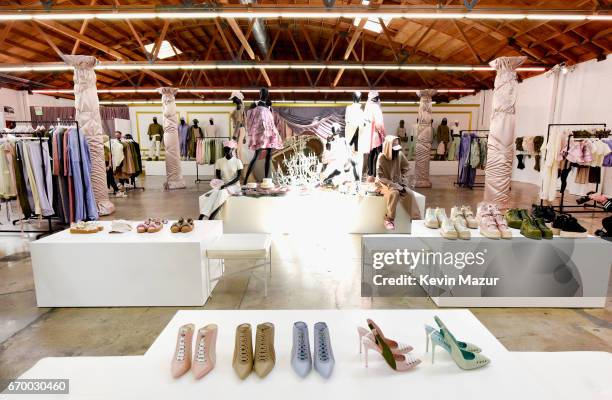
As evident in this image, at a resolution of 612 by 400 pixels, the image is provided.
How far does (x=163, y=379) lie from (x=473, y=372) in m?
A: 1.16

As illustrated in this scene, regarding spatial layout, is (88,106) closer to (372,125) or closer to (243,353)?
(372,125)

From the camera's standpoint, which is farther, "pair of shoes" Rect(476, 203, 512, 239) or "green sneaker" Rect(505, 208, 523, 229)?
"green sneaker" Rect(505, 208, 523, 229)

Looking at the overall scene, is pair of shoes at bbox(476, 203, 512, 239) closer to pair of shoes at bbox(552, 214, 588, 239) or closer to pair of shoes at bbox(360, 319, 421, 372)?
pair of shoes at bbox(552, 214, 588, 239)

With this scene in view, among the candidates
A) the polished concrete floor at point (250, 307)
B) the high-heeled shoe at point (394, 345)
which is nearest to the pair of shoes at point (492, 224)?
the polished concrete floor at point (250, 307)

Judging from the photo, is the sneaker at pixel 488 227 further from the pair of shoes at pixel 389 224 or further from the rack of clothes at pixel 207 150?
the rack of clothes at pixel 207 150

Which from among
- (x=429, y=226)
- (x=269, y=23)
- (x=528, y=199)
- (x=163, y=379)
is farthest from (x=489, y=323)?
(x=269, y=23)

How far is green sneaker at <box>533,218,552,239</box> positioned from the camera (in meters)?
2.88

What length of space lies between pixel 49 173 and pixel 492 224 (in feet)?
18.9

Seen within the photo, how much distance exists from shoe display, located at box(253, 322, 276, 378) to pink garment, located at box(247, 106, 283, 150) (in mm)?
4290

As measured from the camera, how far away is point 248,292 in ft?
10.7

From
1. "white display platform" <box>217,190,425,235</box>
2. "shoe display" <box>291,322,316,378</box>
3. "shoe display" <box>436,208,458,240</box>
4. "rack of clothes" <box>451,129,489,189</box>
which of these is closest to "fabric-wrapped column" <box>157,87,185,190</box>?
"white display platform" <box>217,190,425,235</box>

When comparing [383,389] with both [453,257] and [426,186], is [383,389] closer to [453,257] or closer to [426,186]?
[453,257]

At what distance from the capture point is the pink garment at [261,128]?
5391mm

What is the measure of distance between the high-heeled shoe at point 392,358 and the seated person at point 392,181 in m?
3.72
